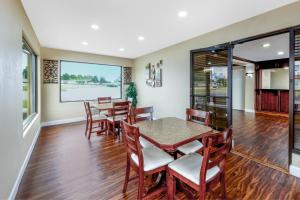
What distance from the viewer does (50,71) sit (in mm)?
5191

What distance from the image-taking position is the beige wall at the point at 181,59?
98.6 inches

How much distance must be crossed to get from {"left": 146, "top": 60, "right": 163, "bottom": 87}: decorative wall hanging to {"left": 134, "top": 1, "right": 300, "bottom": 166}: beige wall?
165 mm

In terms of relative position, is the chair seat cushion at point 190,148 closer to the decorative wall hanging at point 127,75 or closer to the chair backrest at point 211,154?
the chair backrest at point 211,154

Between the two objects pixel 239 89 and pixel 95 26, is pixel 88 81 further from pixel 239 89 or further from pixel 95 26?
pixel 239 89

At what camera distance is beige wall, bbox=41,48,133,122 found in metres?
5.16

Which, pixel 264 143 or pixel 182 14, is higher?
pixel 182 14

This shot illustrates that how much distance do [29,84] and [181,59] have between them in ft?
13.1

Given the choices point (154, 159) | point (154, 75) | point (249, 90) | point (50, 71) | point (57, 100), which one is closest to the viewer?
point (154, 159)

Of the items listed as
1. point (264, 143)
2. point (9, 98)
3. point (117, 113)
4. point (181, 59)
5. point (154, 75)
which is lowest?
point (264, 143)

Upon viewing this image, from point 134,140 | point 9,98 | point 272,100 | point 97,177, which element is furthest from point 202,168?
point 272,100

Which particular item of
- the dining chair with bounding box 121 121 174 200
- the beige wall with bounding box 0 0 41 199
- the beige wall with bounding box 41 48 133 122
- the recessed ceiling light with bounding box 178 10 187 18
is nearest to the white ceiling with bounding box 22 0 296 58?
the recessed ceiling light with bounding box 178 10 187 18

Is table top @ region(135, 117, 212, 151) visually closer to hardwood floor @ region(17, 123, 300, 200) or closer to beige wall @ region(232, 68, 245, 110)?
Result: hardwood floor @ region(17, 123, 300, 200)

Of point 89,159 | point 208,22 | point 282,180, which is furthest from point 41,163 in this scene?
point 208,22

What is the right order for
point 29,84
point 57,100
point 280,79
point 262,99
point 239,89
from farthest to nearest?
point 239,89, point 280,79, point 262,99, point 57,100, point 29,84
